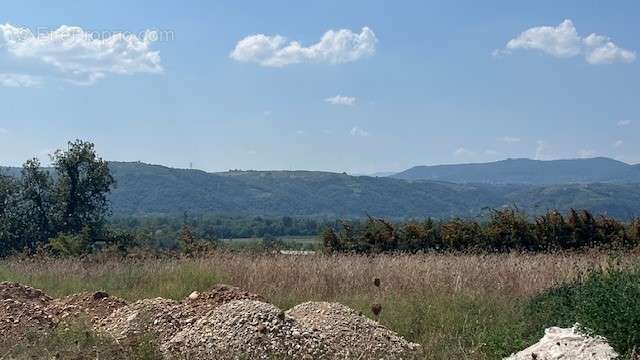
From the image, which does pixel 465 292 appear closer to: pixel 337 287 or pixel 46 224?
pixel 337 287

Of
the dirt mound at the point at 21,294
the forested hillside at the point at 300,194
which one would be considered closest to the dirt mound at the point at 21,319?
the dirt mound at the point at 21,294

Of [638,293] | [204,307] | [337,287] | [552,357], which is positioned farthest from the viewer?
[337,287]

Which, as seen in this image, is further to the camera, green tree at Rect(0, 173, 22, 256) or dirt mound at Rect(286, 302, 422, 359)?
green tree at Rect(0, 173, 22, 256)

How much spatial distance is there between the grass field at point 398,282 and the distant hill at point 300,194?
283 ft

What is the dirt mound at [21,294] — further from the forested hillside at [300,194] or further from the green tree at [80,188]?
the forested hillside at [300,194]

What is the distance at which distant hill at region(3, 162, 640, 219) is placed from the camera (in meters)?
111

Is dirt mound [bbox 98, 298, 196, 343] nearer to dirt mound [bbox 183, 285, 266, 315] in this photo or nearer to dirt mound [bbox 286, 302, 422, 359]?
dirt mound [bbox 183, 285, 266, 315]

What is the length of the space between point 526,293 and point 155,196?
10622 cm

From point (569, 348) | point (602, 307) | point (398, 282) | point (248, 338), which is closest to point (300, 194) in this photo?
point (398, 282)

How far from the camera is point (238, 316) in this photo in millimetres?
9391

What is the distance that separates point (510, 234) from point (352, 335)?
13924 millimetres

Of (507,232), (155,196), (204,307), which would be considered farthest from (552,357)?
(155,196)

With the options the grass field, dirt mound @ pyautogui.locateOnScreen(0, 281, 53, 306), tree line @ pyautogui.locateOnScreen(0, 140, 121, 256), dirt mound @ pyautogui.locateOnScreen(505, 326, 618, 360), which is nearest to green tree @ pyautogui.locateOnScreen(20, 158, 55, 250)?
tree line @ pyautogui.locateOnScreen(0, 140, 121, 256)

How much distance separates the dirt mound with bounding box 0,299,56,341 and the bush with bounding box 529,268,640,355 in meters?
6.59
